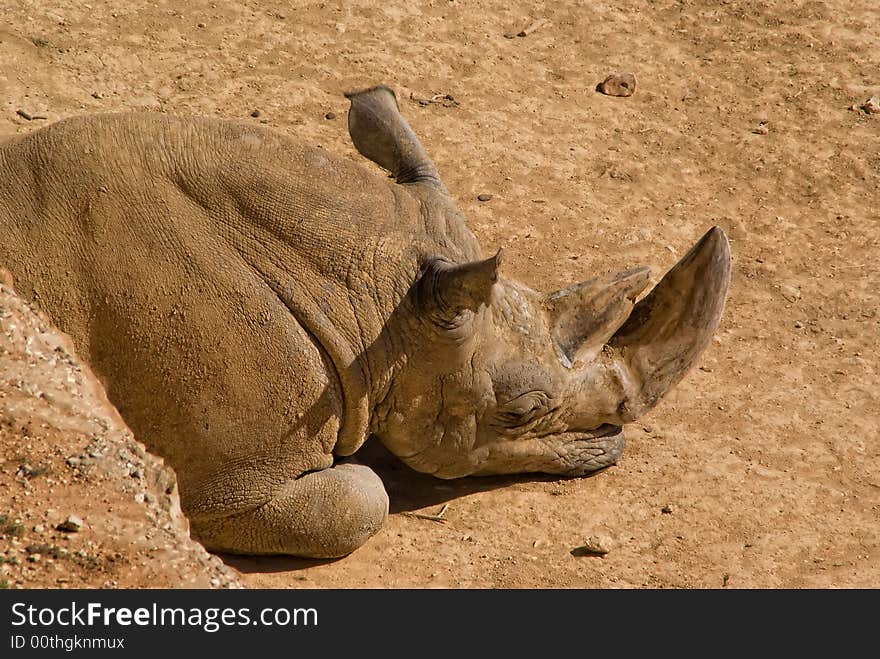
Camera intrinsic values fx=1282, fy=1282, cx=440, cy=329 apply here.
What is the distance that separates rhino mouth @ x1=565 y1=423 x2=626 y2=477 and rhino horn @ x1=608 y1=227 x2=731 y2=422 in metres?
0.21

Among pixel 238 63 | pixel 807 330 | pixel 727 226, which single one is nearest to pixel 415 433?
pixel 807 330

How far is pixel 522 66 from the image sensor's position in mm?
12086

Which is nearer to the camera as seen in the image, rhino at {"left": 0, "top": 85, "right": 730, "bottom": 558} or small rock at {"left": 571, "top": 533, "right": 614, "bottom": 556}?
rhino at {"left": 0, "top": 85, "right": 730, "bottom": 558}

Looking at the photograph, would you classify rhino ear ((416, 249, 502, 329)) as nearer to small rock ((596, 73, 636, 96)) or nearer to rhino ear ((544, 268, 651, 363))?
rhino ear ((544, 268, 651, 363))

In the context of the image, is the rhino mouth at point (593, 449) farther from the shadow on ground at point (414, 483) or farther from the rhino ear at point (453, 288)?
the rhino ear at point (453, 288)

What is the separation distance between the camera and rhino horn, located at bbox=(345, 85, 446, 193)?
7.12 meters

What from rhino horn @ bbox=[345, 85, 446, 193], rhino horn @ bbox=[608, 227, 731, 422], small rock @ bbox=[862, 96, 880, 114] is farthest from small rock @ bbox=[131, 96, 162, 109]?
small rock @ bbox=[862, 96, 880, 114]

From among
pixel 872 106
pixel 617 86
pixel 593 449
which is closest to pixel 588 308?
pixel 593 449

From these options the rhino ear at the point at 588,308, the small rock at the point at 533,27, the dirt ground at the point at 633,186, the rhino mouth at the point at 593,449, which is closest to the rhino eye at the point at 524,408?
the rhino ear at the point at 588,308

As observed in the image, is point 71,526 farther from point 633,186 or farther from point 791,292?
point 633,186

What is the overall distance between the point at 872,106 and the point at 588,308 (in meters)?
6.39

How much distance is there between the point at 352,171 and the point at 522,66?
597cm

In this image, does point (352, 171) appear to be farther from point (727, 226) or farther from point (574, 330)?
point (727, 226)

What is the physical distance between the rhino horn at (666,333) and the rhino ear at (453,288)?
1359 mm
